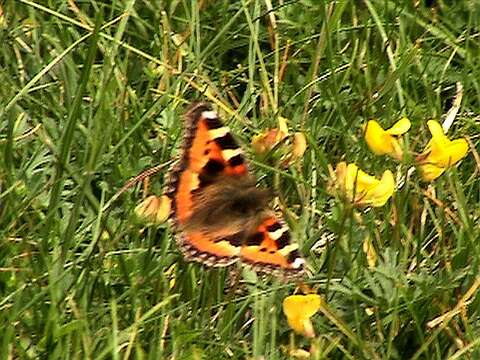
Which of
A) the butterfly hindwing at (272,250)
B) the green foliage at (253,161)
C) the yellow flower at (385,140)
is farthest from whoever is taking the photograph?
the yellow flower at (385,140)

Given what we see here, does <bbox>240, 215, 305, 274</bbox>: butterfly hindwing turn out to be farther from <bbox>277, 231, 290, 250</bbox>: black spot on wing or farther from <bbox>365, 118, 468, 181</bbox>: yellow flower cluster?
<bbox>365, 118, 468, 181</bbox>: yellow flower cluster

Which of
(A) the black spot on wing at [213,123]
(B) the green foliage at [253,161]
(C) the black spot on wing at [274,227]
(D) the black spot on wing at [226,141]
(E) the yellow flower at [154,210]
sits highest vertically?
(A) the black spot on wing at [213,123]

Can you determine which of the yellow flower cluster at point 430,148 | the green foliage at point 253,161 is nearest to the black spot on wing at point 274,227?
the green foliage at point 253,161

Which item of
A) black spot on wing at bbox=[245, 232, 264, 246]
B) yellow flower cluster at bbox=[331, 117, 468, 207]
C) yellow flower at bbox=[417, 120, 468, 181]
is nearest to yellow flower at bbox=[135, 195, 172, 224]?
black spot on wing at bbox=[245, 232, 264, 246]

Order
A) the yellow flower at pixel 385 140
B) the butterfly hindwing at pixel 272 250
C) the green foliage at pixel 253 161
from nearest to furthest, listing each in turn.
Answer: the butterfly hindwing at pixel 272 250
the green foliage at pixel 253 161
the yellow flower at pixel 385 140

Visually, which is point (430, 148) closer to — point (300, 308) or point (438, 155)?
point (438, 155)

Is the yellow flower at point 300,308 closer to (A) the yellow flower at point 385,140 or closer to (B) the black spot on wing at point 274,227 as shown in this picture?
(B) the black spot on wing at point 274,227

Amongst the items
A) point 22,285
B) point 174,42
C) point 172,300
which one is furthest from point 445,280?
point 174,42
